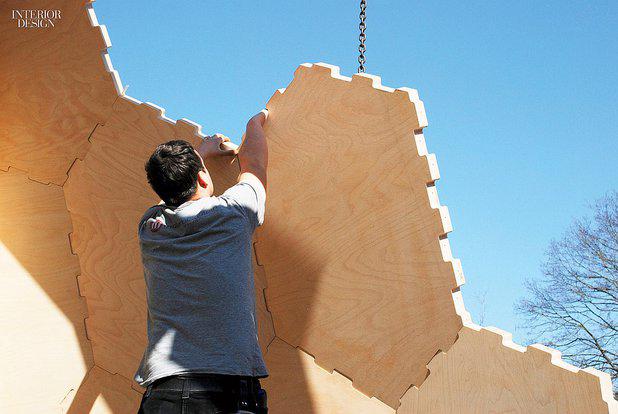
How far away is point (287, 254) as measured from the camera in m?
3.51

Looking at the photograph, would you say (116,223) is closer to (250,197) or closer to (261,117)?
(261,117)

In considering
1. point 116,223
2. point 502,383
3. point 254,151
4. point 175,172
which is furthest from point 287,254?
point 502,383

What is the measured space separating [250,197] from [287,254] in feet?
2.21

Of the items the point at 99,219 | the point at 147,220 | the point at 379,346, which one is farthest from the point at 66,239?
the point at 379,346

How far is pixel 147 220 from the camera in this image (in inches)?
114

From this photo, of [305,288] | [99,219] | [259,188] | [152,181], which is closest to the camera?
[152,181]

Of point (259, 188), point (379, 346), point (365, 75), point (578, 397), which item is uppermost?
point (365, 75)

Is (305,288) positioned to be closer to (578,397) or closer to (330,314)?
(330,314)

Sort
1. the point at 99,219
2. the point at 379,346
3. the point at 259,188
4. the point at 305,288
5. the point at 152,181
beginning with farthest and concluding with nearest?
the point at 99,219
the point at 305,288
the point at 379,346
the point at 259,188
the point at 152,181

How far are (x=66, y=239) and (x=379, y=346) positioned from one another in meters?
1.91

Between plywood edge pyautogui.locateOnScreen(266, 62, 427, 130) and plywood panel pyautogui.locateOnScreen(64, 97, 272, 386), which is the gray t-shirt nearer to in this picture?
plywood edge pyautogui.locateOnScreen(266, 62, 427, 130)

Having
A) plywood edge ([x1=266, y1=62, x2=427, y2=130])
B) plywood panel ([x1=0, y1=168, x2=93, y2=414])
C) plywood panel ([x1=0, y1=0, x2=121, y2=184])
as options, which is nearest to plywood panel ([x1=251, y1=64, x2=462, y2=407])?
plywood edge ([x1=266, y1=62, x2=427, y2=130])

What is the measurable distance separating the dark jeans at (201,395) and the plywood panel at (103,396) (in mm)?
1370

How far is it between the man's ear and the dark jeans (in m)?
0.75
